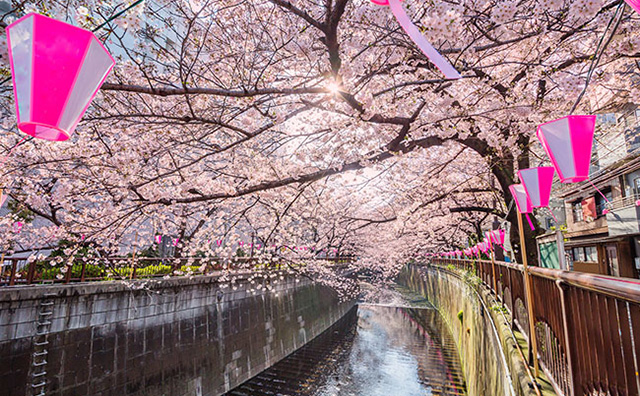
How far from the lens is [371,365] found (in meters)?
17.2

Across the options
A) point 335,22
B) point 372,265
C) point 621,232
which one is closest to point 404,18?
point 335,22

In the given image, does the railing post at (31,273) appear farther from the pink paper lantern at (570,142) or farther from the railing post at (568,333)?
the pink paper lantern at (570,142)

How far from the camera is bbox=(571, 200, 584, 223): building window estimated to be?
22078mm

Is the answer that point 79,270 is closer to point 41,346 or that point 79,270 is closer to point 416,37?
point 41,346

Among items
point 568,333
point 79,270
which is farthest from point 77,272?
point 568,333

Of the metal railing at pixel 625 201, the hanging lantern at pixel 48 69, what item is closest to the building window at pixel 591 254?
the metal railing at pixel 625 201

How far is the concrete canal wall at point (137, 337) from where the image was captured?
7348mm

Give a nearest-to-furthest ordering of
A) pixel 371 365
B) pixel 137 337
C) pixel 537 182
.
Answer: pixel 537 182 → pixel 137 337 → pixel 371 365

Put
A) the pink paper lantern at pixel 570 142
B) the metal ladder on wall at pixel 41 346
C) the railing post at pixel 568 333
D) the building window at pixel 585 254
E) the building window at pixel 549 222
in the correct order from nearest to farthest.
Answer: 1. the railing post at pixel 568 333
2. the pink paper lantern at pixel 570 142
3. the metal ladder on wall at pixel 41 346
4. the building window at pixel 585 254
5. the building window at pixel 549 222

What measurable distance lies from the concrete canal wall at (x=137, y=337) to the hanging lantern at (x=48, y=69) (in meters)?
7.63

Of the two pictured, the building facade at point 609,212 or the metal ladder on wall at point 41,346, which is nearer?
the metal ladder on wall at point 41,346

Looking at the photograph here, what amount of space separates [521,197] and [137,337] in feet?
35.2

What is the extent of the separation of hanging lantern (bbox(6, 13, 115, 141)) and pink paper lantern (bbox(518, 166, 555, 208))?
17.9 feet

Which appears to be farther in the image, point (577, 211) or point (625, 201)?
point (577, 211)
